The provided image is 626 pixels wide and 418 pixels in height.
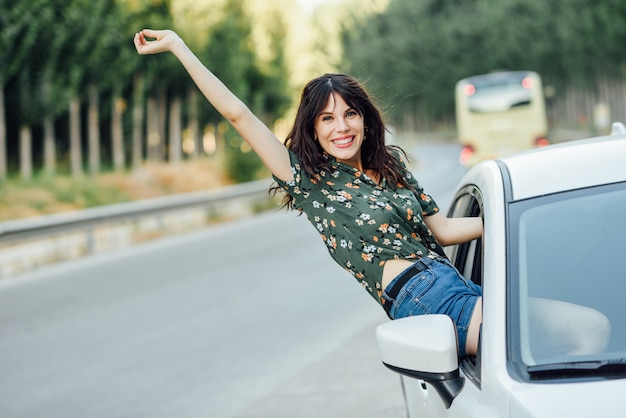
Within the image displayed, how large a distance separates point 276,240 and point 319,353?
9.63 m

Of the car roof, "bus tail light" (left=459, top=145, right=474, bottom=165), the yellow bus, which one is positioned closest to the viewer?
the car roof

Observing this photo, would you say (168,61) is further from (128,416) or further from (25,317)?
(128,416)

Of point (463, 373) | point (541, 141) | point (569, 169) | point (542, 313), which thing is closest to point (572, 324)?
point (542, 313)

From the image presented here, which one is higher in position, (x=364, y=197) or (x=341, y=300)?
(x=364, y=197)

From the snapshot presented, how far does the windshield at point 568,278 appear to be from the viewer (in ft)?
9.00

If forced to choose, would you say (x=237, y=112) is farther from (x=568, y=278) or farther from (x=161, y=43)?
(x=568, y=278)

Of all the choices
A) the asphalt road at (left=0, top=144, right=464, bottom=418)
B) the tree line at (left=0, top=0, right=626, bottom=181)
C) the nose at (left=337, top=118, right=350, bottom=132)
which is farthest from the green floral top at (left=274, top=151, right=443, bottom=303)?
the asphalt road at (left=0, top=144, right=464, bottom=418)

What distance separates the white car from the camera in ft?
8.38

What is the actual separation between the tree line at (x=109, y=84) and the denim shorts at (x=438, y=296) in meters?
25.1

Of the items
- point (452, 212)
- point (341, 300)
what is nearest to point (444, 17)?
point (341, 300)

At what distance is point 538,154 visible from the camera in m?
3.45

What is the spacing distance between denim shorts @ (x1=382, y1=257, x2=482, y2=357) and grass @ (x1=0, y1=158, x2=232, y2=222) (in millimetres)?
22485

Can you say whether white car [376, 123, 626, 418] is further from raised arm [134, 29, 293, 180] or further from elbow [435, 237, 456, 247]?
raised arm [134, 29, 293, 180]

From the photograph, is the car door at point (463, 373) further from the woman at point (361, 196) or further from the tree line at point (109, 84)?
the tree line at point (109, 84)
